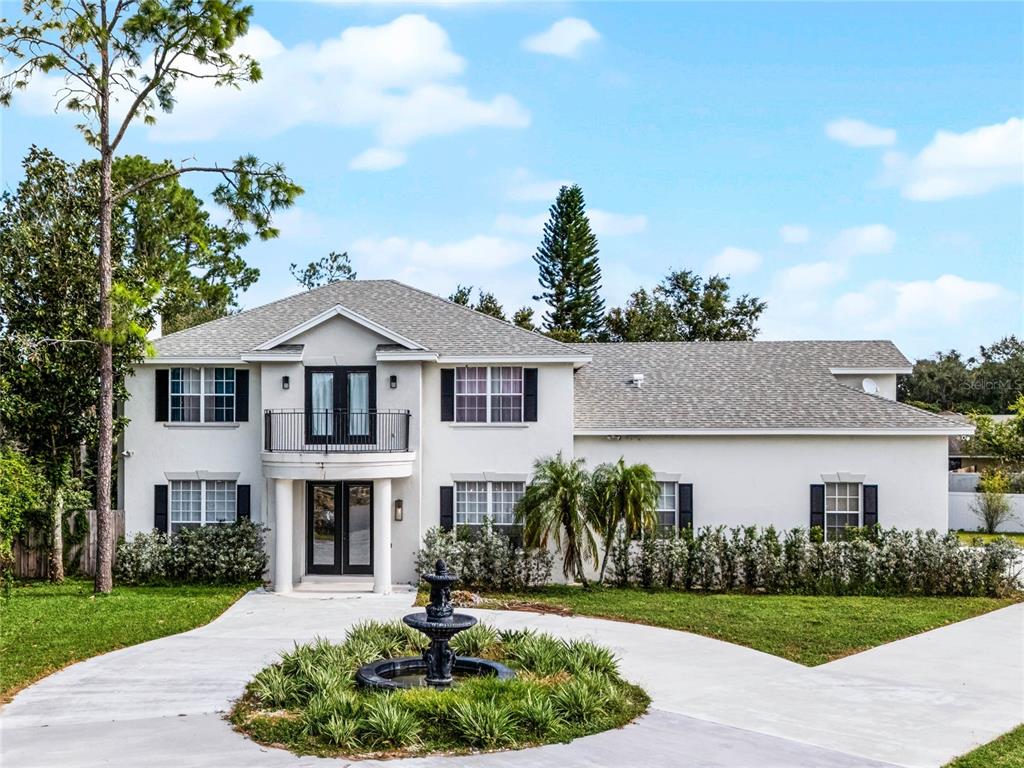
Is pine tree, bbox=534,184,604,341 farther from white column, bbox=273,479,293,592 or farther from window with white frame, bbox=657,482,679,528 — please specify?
white column, bbox=273,479,293,592

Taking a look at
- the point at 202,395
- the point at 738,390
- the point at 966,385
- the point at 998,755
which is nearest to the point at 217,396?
the point at 202,395

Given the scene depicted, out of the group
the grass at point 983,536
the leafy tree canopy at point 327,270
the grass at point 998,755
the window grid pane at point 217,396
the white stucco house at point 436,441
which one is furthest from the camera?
the leafy tree canopy at point 327,270

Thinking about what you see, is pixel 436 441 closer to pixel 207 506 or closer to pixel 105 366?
pixel 207 506

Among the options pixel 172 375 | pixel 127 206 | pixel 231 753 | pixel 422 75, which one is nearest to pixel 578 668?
pixel 231 753

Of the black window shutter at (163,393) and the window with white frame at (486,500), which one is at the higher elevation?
the black window shutter at (163,393)

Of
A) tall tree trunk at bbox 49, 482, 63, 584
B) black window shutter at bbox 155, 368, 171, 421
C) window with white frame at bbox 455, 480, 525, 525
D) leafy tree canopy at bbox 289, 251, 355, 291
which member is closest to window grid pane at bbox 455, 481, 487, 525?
window with white frame at bbox 455, 480, 525, 525

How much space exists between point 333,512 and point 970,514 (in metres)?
22.3

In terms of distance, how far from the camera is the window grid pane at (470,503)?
64.9 ft

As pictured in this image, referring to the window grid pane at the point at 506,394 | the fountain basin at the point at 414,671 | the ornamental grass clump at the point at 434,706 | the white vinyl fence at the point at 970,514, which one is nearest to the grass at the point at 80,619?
the ornamental grass clump at the point at 434,706

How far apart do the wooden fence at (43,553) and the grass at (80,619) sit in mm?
733

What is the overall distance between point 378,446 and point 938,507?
12.2m

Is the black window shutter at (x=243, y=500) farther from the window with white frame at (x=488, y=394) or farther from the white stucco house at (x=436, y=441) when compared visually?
the window with white frame at (x=488, y=394)

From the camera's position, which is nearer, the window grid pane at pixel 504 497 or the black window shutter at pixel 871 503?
the black window shutter at pixel 871 503

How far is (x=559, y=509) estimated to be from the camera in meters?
18.0
